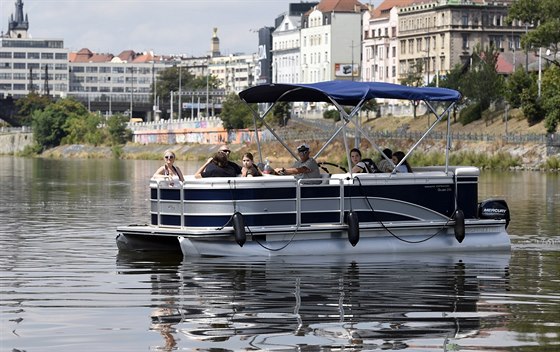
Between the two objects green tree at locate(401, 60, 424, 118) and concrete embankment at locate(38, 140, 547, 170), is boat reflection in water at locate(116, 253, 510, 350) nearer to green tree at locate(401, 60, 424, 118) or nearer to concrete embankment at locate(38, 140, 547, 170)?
concrete embankment at locate(38, 140, 547, 170)

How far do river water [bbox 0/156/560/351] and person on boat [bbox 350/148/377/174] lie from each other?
1.73 meters

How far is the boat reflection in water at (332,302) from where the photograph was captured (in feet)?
58.2

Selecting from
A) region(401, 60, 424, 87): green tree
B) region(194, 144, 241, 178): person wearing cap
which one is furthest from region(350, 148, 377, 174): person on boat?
region(401, 60, 424, 87): green tree

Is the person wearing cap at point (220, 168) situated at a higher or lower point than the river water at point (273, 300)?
higher

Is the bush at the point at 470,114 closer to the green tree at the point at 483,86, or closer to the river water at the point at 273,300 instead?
the green tree at the point at 483,86

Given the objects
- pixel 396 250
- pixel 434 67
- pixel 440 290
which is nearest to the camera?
pixel 440 290

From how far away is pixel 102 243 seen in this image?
3172 centimetres

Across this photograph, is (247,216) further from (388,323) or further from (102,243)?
(388,323)

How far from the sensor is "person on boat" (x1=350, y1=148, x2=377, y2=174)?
28188 mm

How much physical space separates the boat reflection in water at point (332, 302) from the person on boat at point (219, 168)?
5.99 feet

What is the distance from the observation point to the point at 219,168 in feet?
91.0

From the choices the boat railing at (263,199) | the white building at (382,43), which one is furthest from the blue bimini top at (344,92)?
the white building at (382,43)

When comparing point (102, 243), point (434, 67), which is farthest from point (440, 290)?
point (434, 67)

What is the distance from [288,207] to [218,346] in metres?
9.91
